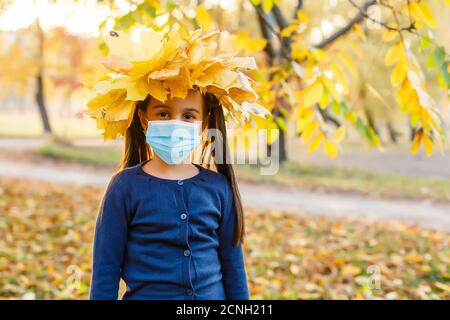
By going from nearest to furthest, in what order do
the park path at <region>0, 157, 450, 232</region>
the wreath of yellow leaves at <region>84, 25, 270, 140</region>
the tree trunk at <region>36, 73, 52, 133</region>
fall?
the wreath of yellow leaves at <region>84, 25, 270, 140</region> → the park path at <region>0, 157, 450, 232</region> → the tree trunk at <region>36, 73, 52, 133</region>

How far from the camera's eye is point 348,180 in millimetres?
12000

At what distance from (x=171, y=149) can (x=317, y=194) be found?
8.54m

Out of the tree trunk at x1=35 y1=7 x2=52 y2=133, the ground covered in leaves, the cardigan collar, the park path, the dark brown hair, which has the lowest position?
the ground covered in leaves

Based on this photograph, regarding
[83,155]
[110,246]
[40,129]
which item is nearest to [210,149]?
[110,246]

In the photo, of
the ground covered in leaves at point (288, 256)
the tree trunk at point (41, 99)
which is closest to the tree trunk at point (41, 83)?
the tree trunk at point (41, 99)

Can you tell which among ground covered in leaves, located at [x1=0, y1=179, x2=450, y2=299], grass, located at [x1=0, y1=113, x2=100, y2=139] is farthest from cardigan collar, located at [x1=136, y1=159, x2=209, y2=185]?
grass, located at [x1=0, y1=113, x2=100, y2=139]

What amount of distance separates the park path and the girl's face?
6183 millimetres

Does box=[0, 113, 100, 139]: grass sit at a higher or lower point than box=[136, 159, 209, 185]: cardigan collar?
higher

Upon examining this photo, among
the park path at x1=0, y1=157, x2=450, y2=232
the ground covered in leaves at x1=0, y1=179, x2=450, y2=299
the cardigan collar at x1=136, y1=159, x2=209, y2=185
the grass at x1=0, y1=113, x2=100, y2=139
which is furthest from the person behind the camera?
the grass at x1=0, y1=113, x2=100, y2=139

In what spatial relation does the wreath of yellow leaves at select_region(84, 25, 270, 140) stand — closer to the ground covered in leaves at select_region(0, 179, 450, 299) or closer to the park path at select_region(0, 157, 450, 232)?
the ground covered in leaves at select_region(0, 179, 450, 299)

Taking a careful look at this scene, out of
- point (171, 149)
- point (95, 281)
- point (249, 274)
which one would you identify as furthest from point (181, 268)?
point (249, 274)

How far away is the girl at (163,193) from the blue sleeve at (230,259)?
6 cm

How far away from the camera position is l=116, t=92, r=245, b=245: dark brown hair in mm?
2102

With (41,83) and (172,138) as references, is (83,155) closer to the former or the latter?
(41,83)
